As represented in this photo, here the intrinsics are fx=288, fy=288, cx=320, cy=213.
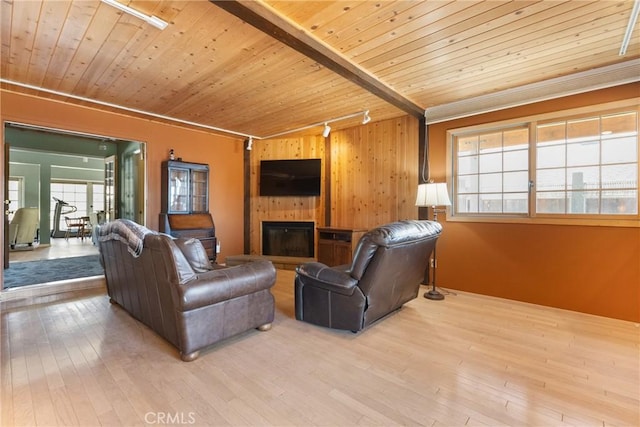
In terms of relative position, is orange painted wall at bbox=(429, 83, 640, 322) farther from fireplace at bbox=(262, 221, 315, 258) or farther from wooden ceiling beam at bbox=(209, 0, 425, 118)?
fireplace at bbox=(262, 221, 315, 258)

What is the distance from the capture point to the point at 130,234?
2.40 meters

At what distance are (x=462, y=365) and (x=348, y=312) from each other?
36.7 inches

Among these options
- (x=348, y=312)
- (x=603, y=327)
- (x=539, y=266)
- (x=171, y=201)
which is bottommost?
(x=603, y=327)

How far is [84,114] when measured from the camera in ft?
13.1

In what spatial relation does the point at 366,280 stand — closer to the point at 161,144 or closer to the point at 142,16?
the point at 142,16

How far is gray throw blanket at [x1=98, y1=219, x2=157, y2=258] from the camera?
234cm

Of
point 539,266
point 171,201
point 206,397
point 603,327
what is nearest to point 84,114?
point 171,201

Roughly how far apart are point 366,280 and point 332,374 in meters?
0.81

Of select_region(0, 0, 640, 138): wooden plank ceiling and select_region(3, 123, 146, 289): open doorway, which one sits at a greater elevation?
select_region(0, 0, 640, 138): wooden plank ceiling

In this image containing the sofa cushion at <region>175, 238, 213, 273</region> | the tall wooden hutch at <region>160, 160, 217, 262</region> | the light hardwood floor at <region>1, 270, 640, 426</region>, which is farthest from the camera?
the tall wooden hutch at <region>160, 160, 217, 262</region>

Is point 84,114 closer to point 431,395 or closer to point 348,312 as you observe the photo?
point 348,312

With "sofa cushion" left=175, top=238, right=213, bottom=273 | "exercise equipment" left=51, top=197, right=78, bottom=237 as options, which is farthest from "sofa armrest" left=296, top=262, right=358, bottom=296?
"exercise equipment" left=51, top=197, right=78, bottom=237

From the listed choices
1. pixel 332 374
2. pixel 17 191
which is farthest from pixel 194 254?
pixel 17 191

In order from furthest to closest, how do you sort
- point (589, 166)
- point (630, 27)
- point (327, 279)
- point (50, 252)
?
point (50, 252) < point (589, 166) < point (327, 279) < point (630, 27)
